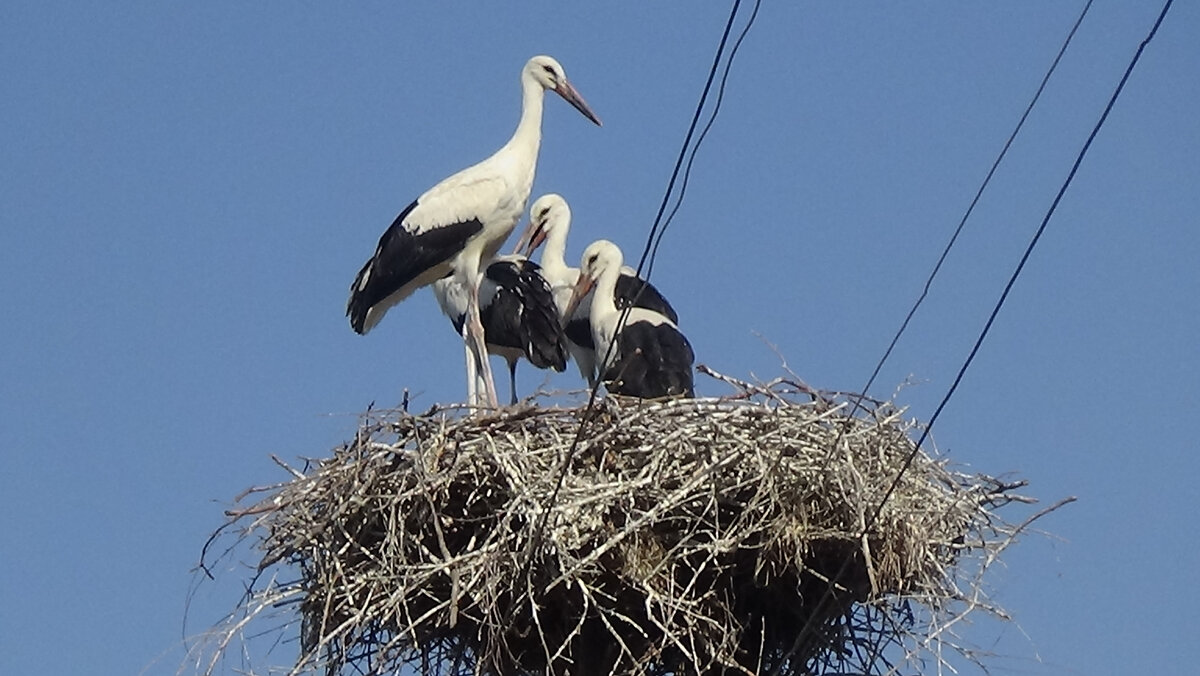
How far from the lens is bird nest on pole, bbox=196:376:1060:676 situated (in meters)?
7.34

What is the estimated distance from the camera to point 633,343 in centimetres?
962

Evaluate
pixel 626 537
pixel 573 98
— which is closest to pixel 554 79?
pixel 573 98

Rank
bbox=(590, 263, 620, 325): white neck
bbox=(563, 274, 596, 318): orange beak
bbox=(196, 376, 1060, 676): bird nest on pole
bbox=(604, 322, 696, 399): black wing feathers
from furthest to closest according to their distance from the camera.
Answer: bbox=(563, 274, 596, 318): orange beak, bbox=(590, 263, 620, 325): white neck, bbox=(604, 322, 696, 399): black wing feathers, bbox=(196, 376, 1060, 676): bird nest on pole

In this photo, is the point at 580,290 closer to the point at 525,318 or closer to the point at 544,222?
the point at 525,318

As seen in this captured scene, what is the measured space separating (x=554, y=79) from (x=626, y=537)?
378cm

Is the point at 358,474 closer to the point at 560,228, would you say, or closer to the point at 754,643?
the point at 754,643

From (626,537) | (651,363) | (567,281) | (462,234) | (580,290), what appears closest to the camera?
(626,537)

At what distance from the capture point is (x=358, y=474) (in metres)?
7.57

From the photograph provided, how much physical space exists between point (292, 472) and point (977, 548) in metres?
2.25

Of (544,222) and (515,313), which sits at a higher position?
(544,222)

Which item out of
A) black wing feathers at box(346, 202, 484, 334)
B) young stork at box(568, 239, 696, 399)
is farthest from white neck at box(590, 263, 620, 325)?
black wing feathers at box(346, 202, 484, 334)

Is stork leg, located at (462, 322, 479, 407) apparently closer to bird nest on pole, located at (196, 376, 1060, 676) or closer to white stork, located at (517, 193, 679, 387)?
white stork, located at (517, 193, 679, 387)

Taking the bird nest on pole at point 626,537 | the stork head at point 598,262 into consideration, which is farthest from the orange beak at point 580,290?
the bird nest on pole at point 626,537

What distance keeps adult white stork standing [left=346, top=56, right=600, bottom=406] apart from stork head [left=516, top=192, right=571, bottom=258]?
0.72 metres
